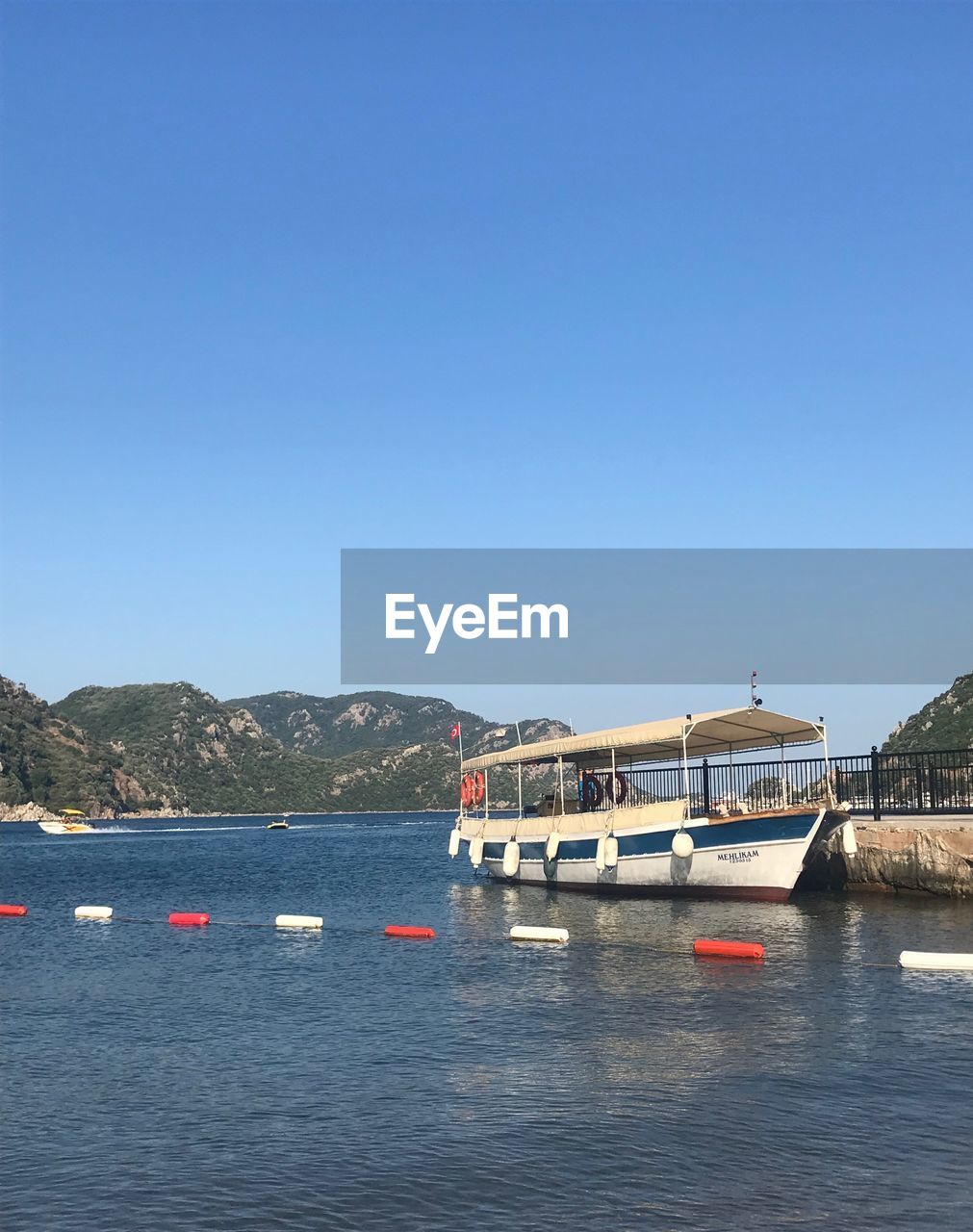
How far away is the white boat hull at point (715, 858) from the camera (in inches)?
1468

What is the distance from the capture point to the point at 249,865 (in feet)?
287

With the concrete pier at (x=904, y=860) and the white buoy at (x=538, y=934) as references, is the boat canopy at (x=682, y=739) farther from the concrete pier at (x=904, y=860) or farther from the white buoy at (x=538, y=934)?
the white buoy at (x=538, y=934)

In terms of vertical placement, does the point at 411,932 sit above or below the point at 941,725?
below

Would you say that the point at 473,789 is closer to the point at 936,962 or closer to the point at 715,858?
the point at 715,858

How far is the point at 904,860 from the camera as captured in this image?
37.9m

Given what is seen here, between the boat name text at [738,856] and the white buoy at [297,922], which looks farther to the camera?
the white buoy at [297,922]

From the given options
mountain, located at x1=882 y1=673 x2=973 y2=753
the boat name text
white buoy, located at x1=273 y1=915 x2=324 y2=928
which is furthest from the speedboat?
mountain, located at x1=882 y1=673 x2=973 y2=753

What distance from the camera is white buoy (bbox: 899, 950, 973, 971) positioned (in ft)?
82.3

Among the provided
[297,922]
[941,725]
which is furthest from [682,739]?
[941,725]

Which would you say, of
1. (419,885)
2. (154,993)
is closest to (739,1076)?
(154,993)

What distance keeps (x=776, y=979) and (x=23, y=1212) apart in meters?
16.6

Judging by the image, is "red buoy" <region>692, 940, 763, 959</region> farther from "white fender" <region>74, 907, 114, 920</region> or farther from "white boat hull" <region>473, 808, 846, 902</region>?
"white fender" <region>74, 907, 114, 920</region>

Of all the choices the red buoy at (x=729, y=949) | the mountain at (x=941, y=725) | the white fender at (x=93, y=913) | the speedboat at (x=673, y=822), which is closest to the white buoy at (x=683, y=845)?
the speedboat at (x=673, y=822)

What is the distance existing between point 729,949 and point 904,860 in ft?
40.9
